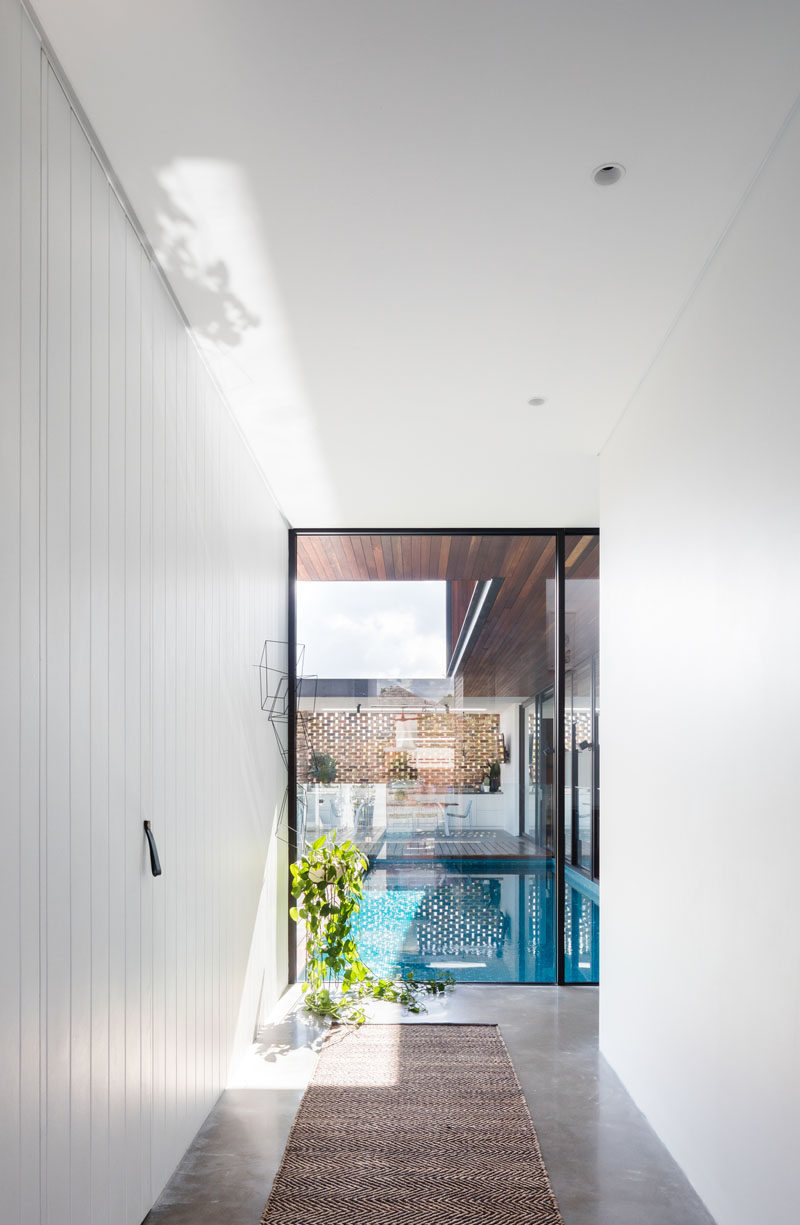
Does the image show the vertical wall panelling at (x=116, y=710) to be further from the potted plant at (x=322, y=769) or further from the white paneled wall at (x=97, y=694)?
the potted plant at (x=322, y=769)

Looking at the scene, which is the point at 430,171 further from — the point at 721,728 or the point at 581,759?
the point at 581,759

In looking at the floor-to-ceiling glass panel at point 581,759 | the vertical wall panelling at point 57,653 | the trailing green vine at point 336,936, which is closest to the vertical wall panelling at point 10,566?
the vertical wall panelling at point 57,653

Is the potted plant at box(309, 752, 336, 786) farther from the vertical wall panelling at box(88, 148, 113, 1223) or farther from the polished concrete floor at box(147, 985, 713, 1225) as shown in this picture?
the vertical wall panelling at box(88, 148, 113, 1223)

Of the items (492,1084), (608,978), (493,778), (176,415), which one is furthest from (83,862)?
(493,778)

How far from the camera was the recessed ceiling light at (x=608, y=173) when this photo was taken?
2107mm

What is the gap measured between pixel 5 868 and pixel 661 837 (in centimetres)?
214

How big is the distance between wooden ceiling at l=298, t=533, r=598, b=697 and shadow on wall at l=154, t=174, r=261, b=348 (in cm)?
251

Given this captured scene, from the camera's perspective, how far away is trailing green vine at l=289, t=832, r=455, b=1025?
4.68 metres

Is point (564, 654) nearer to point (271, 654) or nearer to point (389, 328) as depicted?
point (271, 654)

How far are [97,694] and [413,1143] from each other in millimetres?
2004

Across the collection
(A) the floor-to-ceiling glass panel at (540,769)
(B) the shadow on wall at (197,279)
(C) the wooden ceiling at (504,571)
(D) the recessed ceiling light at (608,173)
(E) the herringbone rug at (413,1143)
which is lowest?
(E) the herringbone rug at (413,1143)

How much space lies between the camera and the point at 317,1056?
392 centimetres

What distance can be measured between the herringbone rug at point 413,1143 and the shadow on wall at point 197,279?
2.62 meters

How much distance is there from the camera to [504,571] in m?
5.44
